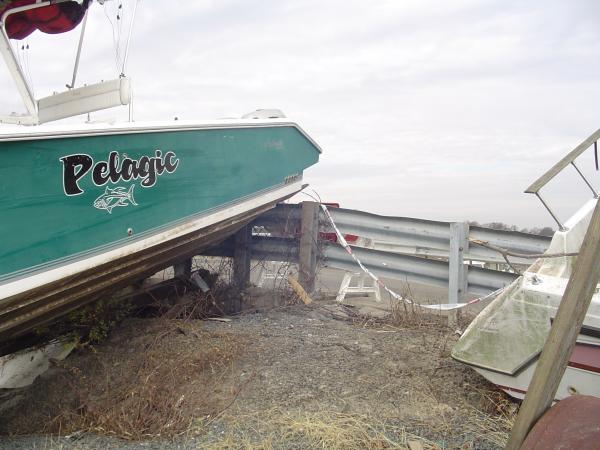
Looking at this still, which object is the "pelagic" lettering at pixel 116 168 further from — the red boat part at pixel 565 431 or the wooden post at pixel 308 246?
the red boat part at pixel 565 431

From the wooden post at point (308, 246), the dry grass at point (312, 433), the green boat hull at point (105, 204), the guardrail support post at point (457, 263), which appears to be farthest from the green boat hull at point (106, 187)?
the guardrail support post at point (457, 263)

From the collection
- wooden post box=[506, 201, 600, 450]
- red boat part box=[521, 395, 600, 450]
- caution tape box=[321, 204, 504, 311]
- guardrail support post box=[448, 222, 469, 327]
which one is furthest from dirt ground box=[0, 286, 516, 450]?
wooden post box=[506, 201, 600, 450]

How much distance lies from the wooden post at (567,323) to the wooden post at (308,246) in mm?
4631

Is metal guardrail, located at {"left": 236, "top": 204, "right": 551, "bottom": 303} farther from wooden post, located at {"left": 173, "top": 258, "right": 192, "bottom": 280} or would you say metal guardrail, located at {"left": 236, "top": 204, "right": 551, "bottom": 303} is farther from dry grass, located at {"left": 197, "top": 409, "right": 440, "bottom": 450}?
dry grass, located at {"left": 197, "top": 409, "right": 440, "bottom": 450}

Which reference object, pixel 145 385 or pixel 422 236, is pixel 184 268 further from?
pixel 145 385

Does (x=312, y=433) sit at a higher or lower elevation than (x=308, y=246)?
lower

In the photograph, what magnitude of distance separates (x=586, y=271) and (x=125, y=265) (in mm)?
3431

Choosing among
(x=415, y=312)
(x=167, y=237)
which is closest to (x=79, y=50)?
(x=167, y=237)

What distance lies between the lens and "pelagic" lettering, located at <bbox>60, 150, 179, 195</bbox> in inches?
148

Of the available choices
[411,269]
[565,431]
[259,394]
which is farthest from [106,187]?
[411,269]

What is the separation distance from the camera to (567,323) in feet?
6.55

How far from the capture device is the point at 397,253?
20.2 feet

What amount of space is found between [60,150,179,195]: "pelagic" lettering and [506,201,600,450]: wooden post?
310cm

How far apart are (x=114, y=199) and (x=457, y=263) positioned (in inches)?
136
